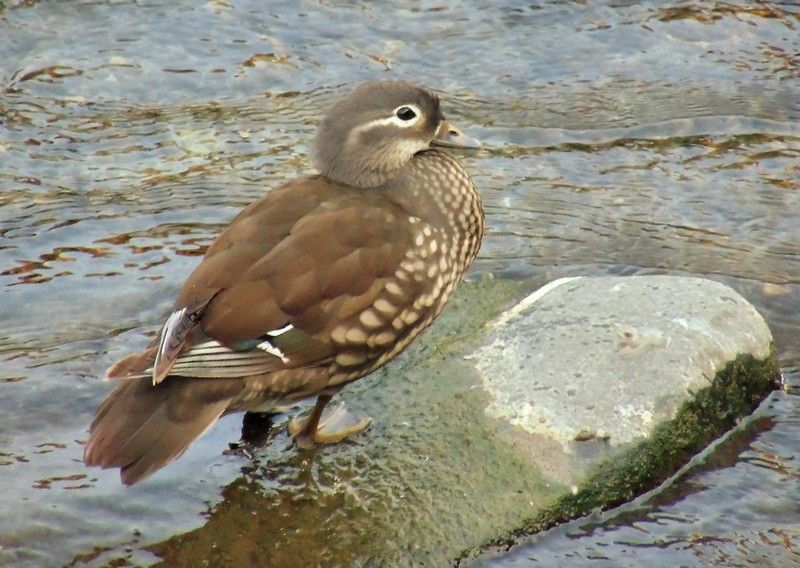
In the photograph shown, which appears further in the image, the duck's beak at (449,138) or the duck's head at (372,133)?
the duck's beak at (449,138)

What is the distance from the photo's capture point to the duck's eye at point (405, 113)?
5172 millimetres

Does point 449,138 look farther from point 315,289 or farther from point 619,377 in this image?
point 619,377

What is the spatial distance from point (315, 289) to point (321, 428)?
23.9 inches

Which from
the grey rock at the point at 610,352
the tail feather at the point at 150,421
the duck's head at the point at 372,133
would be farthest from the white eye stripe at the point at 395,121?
the tail feather at the point at 150,421

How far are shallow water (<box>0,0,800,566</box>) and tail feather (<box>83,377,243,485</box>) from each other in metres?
0.29

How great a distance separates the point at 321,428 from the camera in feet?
16.2

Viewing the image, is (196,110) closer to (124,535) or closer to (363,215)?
(363,215)

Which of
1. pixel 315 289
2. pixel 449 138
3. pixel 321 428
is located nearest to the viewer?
pixel 315 289

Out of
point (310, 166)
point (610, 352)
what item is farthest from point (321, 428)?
point (310, 166)

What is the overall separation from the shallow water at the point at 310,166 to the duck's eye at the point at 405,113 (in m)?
1.06

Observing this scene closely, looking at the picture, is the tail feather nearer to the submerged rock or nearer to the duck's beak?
the submerged rock

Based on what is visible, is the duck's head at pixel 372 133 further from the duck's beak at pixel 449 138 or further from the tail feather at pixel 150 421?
the tail feather at pixel 150 421

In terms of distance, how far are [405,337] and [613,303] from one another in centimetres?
83

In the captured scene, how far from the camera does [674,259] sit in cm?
623
